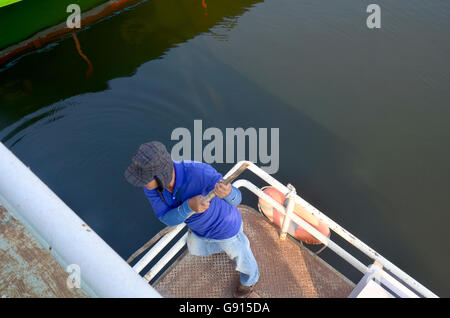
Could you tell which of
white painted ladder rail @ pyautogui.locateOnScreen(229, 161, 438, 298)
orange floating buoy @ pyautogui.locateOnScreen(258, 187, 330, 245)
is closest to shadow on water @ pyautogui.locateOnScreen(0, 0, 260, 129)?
orange floating buoy @ pyautogui.locateOnScreen(258, 187, 330, 245)

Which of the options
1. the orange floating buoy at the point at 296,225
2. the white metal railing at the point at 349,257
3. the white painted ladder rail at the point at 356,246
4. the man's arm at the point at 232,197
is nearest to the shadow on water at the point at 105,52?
the orange floating buoy at the point at 296,225

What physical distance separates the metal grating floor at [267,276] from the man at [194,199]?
0.53m

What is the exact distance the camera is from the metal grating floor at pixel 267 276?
11.8ft

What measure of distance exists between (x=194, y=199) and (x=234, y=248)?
2.82 ft

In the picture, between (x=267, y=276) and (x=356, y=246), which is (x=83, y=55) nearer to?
(x=267, y=276)

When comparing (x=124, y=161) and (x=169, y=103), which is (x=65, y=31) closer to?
(x=169, y=103)

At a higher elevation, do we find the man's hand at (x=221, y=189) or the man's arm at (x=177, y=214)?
the man's hand at (x=221, y=189)

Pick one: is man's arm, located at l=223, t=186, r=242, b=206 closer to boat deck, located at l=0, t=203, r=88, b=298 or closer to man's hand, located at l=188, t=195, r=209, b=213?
man's hand, located at l=188, t=195, r=209, b=213

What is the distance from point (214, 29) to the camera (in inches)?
356

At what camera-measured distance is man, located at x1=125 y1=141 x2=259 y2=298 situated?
2.20 meters

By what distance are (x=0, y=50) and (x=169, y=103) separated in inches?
168

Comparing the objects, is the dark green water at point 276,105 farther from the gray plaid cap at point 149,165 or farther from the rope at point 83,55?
the gray plaid cap at point 149,165

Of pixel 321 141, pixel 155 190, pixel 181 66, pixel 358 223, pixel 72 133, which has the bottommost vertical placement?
pixel 358 223
